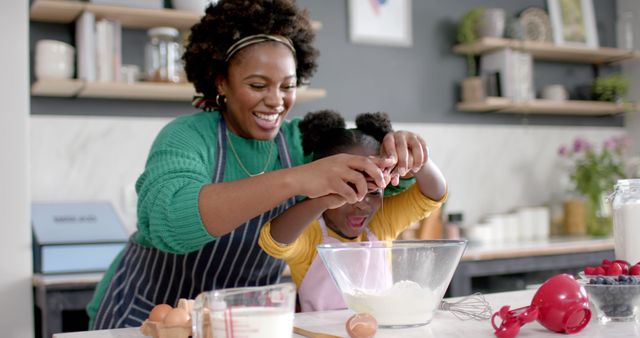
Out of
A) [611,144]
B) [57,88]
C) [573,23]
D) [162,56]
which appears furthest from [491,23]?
[57,88]

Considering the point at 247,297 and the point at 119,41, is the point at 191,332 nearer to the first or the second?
the point at 247,297

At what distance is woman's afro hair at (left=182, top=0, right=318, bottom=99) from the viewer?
5.75ft

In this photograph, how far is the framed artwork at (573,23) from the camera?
4.45 metres

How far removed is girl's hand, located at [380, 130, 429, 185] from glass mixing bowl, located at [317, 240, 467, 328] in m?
0.22

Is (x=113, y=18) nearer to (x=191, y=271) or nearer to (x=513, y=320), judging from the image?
(x=191, y=271)

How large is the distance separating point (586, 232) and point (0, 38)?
123 inches

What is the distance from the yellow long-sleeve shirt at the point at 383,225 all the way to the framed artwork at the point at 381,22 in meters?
2.24

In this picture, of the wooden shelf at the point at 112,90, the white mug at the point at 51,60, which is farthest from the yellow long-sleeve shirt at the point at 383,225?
the white mug at the point at 51,60

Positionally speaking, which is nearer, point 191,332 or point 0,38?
point 191,332

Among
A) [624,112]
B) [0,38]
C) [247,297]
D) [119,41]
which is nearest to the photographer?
[247,297]

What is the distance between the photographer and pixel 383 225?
1840mm

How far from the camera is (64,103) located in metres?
3.30

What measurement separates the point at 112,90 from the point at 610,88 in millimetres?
2882

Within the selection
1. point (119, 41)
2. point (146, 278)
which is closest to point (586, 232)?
point (119, 41)
